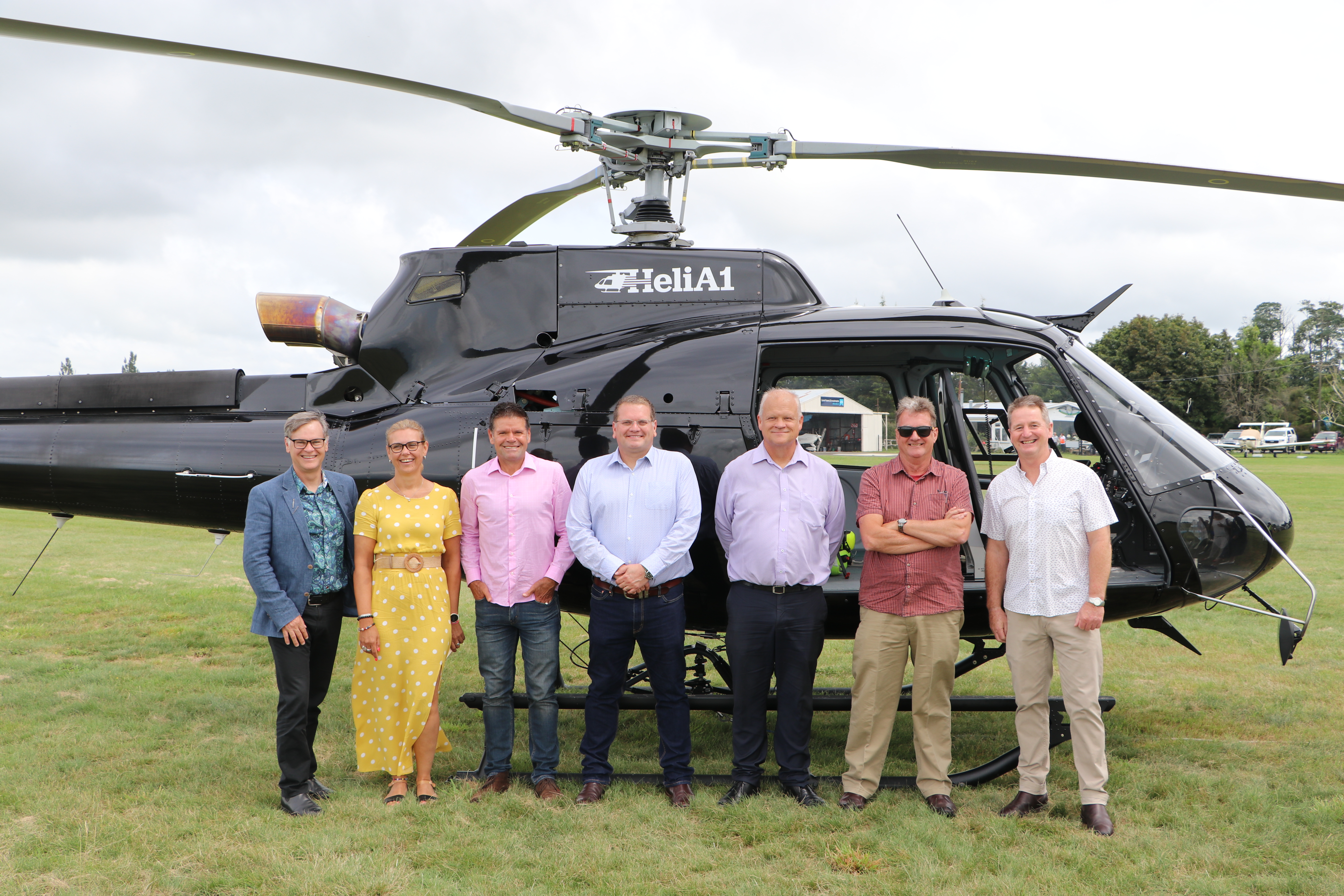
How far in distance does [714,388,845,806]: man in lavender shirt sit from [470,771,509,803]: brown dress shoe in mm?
1128

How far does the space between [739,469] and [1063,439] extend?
6.71 ft

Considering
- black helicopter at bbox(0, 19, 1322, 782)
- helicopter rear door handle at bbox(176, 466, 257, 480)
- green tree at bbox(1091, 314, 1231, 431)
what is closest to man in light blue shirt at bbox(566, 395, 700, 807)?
black helicopter at bbox(0, 19, 1322, 782)

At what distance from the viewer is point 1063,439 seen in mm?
5434

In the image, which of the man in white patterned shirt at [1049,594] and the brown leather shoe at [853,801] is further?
the brown leather shoe at [853,801]

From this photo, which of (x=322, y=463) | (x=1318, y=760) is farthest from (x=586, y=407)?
(x=1318, y=760)

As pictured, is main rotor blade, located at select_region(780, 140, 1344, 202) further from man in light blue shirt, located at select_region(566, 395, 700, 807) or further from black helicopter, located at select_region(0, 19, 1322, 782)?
man in light blue shirt, located at select_region(566, 395, 700, 807)

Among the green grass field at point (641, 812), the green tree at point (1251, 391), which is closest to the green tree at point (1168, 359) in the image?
the green tree at point (1251, 391)

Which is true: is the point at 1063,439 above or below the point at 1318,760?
above

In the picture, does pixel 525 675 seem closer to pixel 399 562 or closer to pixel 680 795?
pixel 399 562

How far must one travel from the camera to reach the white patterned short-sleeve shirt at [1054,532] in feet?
14.7

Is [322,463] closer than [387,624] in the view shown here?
No

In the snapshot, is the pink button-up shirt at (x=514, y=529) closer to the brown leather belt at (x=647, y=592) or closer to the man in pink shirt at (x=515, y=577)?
the man in pink shirt at (x=515, y=577)

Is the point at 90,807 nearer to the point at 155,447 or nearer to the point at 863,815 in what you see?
the point at 155,447

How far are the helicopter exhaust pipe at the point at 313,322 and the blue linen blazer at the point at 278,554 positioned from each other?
6.37ft
